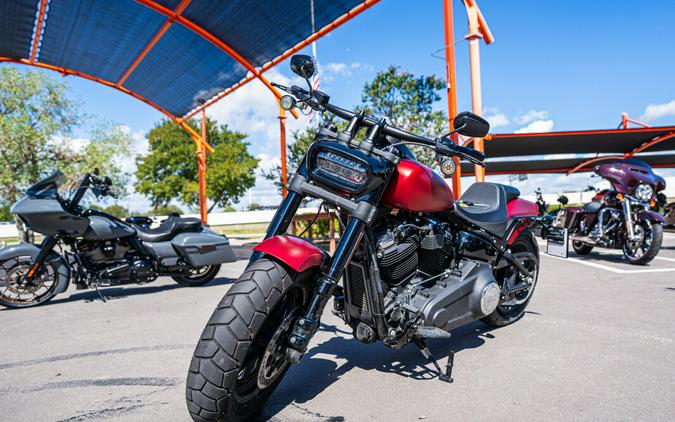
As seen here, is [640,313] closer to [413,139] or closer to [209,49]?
[413,139]

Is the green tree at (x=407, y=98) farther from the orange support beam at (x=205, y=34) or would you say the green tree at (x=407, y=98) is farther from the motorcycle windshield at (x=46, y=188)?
the motorcycle windshield at (x=46, y=188)

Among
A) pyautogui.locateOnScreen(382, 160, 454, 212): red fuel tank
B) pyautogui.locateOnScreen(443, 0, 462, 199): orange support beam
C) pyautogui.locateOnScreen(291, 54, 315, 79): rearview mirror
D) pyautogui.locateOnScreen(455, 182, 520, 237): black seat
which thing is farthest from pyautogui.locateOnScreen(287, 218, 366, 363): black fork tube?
pyautogui.locateOnScreen(443, 0, 462, 199): orange support beam

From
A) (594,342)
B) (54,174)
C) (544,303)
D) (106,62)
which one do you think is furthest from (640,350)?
(106,62)

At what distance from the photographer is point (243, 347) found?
1902 mm

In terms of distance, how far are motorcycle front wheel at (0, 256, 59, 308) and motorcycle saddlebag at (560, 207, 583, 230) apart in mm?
8233

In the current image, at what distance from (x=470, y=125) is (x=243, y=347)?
1.68 meters

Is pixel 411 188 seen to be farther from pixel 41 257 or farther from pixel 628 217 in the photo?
pixel 628 217

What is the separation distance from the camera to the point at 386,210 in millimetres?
2561

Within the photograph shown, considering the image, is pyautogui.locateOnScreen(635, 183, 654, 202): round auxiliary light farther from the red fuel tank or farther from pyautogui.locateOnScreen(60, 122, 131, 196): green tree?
pyautogui.locateOnScreen(60, 122, 131, 196): green tree

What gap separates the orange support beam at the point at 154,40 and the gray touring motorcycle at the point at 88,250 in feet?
18.1

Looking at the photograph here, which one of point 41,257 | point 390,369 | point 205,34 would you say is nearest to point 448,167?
point 390,369

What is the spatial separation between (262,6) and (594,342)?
9.11 metres

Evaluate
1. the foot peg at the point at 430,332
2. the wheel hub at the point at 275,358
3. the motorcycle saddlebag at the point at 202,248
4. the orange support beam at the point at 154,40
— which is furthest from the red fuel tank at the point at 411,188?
the orange support beam at the point at 154,40

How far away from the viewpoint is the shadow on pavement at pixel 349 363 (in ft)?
8.14
